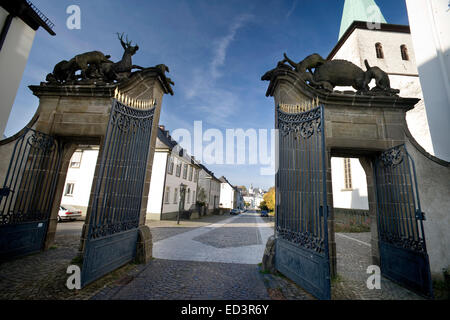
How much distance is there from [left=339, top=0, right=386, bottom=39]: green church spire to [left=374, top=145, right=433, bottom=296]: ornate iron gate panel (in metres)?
19.6

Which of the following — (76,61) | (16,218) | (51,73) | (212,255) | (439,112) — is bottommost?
(212,255)

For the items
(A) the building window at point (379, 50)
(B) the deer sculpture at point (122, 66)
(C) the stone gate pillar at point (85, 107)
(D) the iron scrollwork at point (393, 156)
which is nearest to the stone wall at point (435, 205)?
(D) the iron scrollwork at point (393, 156)

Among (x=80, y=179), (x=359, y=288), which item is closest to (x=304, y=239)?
(x=359, y=288)

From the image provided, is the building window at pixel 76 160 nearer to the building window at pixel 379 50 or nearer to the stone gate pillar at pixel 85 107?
the stone gate pillar at pixel 85 107

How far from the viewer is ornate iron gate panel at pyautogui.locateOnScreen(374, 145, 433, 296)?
364 centimetres

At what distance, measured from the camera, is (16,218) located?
4559 millimetres

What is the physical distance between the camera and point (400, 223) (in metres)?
4.15

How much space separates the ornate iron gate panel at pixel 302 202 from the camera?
3.21 meters

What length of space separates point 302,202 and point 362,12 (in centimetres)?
2265

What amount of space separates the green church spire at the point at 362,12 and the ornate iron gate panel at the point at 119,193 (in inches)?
880
